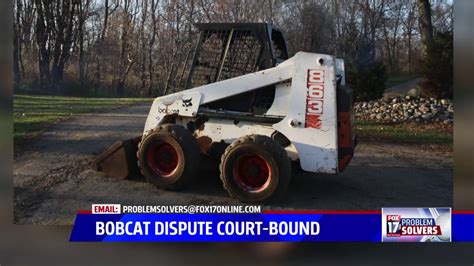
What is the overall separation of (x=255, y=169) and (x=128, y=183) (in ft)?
3.46

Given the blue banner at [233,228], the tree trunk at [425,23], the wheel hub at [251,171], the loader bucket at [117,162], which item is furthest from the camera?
the loader bucket at [117,162]

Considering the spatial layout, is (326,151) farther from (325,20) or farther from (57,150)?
(57,150)

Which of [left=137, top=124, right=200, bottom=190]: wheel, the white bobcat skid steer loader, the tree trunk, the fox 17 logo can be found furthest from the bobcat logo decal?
the tree trunk

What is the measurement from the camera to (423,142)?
4824mm

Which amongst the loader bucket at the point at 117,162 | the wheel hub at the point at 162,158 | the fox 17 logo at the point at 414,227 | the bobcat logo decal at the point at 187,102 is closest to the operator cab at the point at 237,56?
the bobcat logo decal at the point at 187,102

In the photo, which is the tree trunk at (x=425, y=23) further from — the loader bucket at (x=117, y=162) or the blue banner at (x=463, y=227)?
the loader bucket at (x=117, y=162)

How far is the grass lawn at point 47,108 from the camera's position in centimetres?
340

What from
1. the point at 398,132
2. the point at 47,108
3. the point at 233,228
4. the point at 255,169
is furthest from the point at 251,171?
the point at 398,132

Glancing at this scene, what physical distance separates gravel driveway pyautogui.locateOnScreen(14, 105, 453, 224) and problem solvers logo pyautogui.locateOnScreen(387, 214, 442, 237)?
0.20m

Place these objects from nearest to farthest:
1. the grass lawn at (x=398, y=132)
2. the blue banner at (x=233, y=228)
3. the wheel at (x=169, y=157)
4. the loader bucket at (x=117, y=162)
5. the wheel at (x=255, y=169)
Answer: the blue banner at (x=233, y=228), the wheel at (x=255, y=169), the wheel at (x=169, y=157), the loader bucket at (x=117, y=162), the grass lawn at (x=398, y=132)

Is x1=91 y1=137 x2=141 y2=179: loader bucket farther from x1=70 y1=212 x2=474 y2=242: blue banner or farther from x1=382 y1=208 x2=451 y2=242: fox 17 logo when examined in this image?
x1=382 y1=208 x2=451 y2=242: fox 17 logo

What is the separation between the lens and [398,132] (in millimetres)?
5695

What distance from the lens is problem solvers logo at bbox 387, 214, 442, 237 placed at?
3342mm

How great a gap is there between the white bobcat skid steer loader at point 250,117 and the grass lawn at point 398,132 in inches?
37.6
